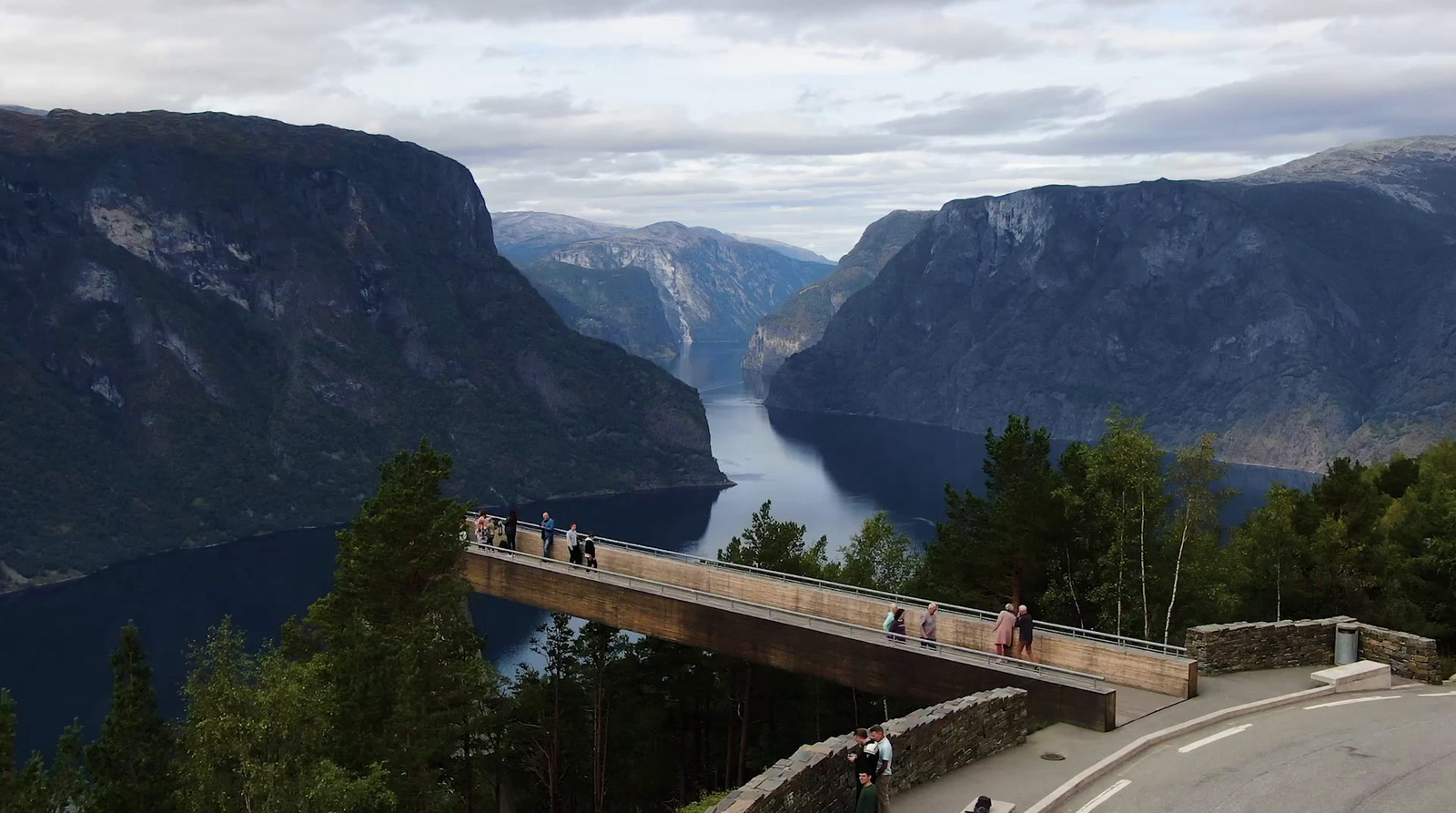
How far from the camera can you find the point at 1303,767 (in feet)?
79.6

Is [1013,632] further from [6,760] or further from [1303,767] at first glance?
[6,760]

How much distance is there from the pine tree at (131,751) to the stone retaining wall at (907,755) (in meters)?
28.2

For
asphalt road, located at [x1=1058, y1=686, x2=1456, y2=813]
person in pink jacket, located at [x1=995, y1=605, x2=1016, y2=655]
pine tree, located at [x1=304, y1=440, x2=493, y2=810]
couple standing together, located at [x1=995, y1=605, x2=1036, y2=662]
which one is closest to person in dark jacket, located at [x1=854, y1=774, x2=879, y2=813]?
asphalt road, located at [x1=1058, y1=686, x2=1456, y2=813]

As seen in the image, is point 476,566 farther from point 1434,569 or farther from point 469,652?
point 1434,569

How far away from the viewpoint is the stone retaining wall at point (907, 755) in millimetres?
18734

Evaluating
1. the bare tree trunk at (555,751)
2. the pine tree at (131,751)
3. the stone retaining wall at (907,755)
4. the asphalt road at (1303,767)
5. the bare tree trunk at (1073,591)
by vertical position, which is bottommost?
the bare tree trunk at (555,751)

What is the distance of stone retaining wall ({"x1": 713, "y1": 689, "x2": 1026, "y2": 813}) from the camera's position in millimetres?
18734

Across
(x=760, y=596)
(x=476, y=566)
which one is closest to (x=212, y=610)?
(x=476, y=566)

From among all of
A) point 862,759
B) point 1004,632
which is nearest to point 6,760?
point 862,759

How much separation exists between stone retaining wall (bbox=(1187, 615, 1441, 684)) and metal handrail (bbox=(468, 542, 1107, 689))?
3375mm

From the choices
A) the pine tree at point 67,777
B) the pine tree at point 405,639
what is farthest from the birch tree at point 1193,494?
the pine tree at point 67,777

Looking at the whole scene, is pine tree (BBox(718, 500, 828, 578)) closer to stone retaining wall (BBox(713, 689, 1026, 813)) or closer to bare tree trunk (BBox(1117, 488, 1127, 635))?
bare tree trunk (BBox(1117, 488, 1127, 635))

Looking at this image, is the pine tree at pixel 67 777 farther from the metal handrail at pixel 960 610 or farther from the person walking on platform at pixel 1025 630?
the person walking on platform at pixel 1025 630

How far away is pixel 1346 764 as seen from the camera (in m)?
24.3
